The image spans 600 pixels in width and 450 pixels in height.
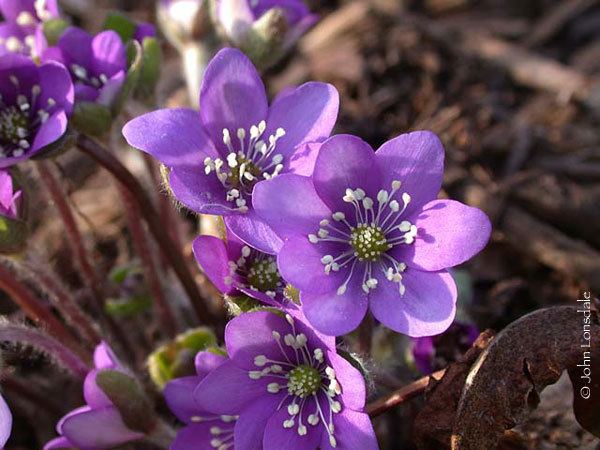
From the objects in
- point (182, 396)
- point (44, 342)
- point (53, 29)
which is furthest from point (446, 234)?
point (53, 29)

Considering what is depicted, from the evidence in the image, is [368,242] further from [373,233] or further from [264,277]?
[264,277]

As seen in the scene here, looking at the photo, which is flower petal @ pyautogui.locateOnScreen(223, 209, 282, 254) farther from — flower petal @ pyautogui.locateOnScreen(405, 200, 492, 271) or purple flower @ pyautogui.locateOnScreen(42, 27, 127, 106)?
purple flower @ pyautogui.locateOnScreen(42, 27, 127, 106)

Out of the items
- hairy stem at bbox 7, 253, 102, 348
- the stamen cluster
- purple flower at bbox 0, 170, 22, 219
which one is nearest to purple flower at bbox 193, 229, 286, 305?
the stamen cluster

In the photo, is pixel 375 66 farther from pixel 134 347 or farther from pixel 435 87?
pixel 134 347

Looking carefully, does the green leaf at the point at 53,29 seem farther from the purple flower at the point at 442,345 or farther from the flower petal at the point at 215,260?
the purple flower at the point at 442,345

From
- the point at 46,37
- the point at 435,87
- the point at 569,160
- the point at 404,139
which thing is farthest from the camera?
the point at 435,87

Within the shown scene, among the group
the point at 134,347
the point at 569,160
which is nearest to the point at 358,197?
the point at 134,347
